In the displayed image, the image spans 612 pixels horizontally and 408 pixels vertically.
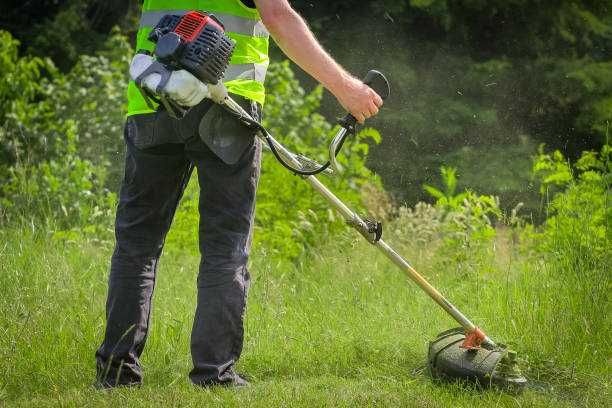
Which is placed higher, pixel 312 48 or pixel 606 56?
pixel 312 48

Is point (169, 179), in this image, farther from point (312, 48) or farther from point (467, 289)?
point (467, 289)

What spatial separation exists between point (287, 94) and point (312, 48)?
4618 millimetres

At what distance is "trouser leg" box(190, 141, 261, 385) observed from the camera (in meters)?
3.69

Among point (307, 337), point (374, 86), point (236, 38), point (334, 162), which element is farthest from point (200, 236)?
point (307, 337)

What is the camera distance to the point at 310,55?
3553 mm

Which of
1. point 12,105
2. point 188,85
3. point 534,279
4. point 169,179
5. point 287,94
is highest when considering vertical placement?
point 188,85

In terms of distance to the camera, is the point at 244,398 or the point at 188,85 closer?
the point at 188,85

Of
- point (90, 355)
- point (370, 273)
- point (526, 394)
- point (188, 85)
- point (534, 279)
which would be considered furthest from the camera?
point (370, 273)

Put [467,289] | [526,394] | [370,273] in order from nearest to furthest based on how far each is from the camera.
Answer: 1. [526,394]
2. [467,289]
3. [370,273]

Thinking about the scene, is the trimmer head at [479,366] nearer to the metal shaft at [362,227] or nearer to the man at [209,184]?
the metal shaft at [362,227]

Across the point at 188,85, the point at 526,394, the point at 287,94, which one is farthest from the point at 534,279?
the point at 287,94

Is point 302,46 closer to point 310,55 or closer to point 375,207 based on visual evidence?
point 310,55

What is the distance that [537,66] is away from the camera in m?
9.39

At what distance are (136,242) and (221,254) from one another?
1.07ft
